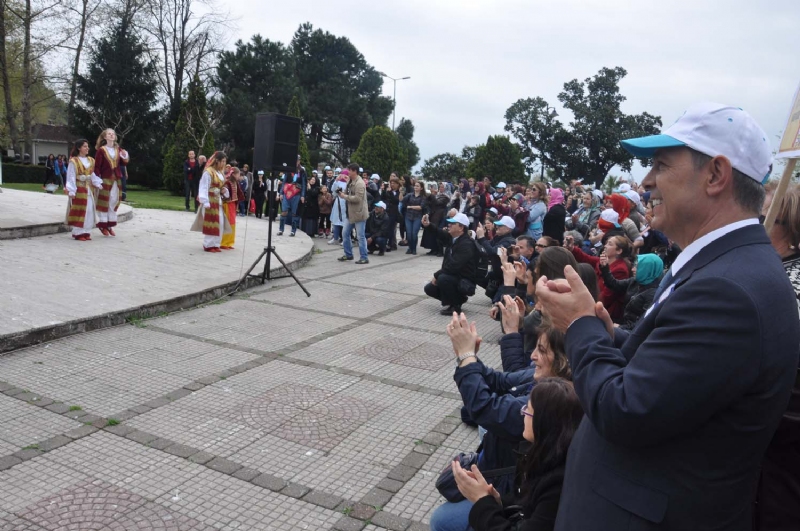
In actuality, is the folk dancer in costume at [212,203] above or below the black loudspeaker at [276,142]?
below

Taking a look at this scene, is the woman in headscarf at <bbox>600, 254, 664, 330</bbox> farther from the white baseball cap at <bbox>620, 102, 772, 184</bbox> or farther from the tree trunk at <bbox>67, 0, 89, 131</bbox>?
the tree trunk at <bbox>67, 0, 89, 131</bbox>

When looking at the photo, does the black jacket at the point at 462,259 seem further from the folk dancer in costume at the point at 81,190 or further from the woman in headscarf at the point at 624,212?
the folk dancer in costume at the point at 81,190

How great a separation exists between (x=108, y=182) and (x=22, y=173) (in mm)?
27109

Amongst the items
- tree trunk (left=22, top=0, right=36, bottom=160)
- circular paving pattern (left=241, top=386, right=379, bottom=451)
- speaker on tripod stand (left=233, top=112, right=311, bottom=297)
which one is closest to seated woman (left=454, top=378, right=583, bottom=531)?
circular paving pattern (left=241, top=386, right=379, bottom=451)

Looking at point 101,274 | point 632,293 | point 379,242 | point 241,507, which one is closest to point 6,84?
point 379,242

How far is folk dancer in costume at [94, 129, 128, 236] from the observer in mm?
11945

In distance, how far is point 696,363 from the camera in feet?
4.38

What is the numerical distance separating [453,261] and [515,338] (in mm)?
4864

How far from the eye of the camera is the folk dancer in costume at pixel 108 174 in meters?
11.9

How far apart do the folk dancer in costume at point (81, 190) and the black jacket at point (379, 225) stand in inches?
258

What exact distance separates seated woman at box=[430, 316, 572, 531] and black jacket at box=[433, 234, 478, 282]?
19.0ft

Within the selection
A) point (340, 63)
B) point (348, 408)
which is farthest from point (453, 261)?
point (340, 63)

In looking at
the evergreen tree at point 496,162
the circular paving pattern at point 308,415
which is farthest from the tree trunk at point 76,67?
the circular paving pattern at point 308,415

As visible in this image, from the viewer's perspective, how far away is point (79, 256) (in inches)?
400
